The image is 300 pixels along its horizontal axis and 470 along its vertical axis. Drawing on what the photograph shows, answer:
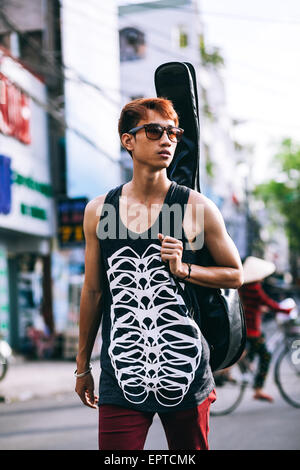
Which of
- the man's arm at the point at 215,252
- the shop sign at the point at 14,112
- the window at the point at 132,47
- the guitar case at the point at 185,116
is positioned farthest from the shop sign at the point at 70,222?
the window at the point at 132,47

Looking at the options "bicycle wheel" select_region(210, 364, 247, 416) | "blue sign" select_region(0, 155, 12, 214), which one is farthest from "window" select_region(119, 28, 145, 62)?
"bicycle wheel" select_region(210, 364, 247, 416)

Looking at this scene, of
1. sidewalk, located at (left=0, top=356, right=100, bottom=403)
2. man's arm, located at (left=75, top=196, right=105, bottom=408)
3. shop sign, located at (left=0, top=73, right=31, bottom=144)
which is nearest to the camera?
man's arm, located at (left=75, top=196, right=105, bottom=408)

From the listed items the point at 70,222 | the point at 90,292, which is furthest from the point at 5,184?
the point at 90,292

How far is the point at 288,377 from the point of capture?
711 centimetres

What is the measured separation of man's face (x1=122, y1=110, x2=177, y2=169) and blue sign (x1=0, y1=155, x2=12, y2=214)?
10.4m

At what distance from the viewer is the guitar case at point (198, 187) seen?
90.7 inches

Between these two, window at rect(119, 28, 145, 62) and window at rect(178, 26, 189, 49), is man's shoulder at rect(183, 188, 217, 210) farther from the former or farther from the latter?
window at rect(178, 26, 189, 49)

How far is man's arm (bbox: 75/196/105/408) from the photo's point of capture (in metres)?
2.34

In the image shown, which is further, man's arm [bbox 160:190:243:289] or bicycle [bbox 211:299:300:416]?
bicycle [bbox 211:299:300:416]

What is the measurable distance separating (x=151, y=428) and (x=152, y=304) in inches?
164

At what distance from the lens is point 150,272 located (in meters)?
2.19

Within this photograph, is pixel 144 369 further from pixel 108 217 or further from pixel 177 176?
pixel 177 176

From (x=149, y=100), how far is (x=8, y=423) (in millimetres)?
5290

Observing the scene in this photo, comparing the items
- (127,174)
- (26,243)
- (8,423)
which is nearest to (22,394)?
(8,423)
